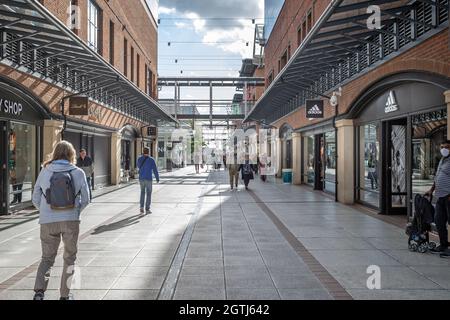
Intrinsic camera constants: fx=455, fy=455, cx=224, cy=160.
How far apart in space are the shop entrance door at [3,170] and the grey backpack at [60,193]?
24.8 feet

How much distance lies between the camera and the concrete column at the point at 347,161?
559 inches

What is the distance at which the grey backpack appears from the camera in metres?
4.67

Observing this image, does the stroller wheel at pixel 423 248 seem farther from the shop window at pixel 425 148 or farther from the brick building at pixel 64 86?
the brick building at pixel 64 86

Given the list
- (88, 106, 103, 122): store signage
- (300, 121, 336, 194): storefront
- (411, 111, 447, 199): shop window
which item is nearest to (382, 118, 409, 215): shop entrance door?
(411, 111, 447, 199): shop window

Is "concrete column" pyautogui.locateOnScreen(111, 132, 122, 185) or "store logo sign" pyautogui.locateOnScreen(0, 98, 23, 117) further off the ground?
"store logo sign" pyautogui.locateOnScreen(0, 98, 23, 117)

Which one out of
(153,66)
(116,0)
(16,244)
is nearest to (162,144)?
(153,66)

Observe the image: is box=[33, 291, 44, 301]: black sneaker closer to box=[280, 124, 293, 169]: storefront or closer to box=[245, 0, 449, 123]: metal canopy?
box=[245, 0, 449, 123]: metal canopy

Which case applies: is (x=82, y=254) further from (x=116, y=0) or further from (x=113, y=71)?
(x=116, y=0)

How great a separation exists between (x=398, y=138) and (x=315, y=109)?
5112mm

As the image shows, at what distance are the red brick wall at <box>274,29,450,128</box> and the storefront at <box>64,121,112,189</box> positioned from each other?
920cm

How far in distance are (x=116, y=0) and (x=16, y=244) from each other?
59.0 ft

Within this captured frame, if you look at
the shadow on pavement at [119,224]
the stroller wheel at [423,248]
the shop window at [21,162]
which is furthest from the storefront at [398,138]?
the shop window at [21,162]

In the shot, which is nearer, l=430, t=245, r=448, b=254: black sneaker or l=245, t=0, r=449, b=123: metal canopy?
l=430, t=245, r=448, b=254: black sneaker

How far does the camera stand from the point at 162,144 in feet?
154
